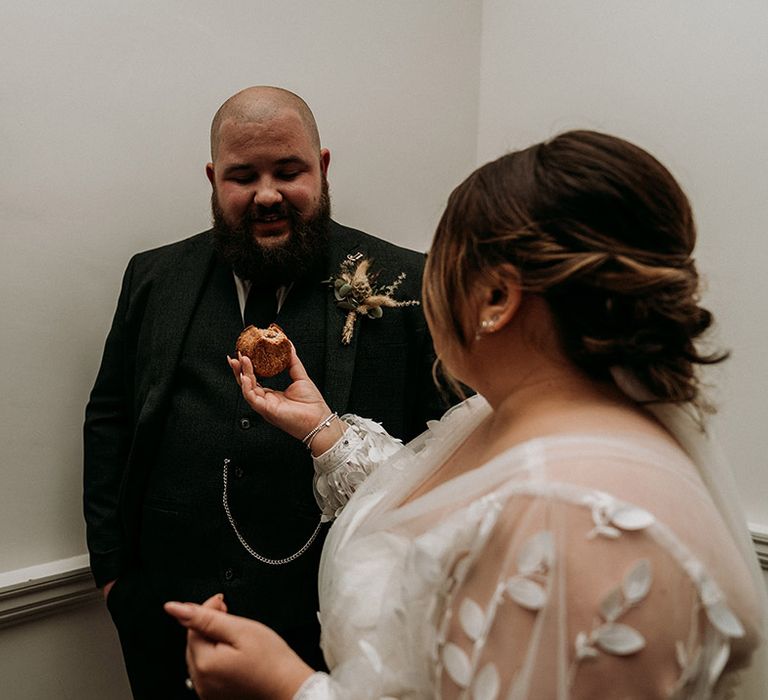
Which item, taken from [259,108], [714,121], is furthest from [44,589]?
[714,121]

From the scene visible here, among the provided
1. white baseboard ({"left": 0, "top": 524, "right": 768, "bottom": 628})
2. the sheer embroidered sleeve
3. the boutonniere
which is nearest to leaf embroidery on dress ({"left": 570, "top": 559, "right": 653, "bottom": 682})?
the sheer embroidered sleeve

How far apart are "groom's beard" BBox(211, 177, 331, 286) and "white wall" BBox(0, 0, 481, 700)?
0.96 feet

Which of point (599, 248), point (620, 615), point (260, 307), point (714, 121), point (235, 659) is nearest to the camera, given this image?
point (620, 615)

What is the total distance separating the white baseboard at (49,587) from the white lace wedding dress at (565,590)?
3.85 feet

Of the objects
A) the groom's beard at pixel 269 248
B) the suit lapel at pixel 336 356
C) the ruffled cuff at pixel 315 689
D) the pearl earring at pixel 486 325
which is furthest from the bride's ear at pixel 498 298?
the groom's beard at pixel 269 248

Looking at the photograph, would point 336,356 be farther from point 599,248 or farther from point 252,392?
point 599,248

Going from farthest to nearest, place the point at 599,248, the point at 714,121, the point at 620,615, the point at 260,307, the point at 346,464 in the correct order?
the point at 714,121
the point at 260,307
the point at 346,464
the point at 599,248
the point at 620,615

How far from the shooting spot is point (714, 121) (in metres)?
1.97

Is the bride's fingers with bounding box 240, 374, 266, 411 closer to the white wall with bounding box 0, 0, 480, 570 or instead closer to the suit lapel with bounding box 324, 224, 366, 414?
the suit lapel with bounding box 324, 224, 366, 414

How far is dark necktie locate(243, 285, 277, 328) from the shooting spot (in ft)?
5.84

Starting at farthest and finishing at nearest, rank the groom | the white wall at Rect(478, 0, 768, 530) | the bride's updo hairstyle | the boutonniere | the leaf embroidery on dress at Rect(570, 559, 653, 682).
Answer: the white wall at Rect(478, 0, 768, 530), the boutonniere, the groom, the bride's updo hairstyle, the leaf embroidery on dress at Rect(570, 559, 653, 682)

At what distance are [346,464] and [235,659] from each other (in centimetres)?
58

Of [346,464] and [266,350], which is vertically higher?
[266,350]

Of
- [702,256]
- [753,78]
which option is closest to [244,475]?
[702,256]
